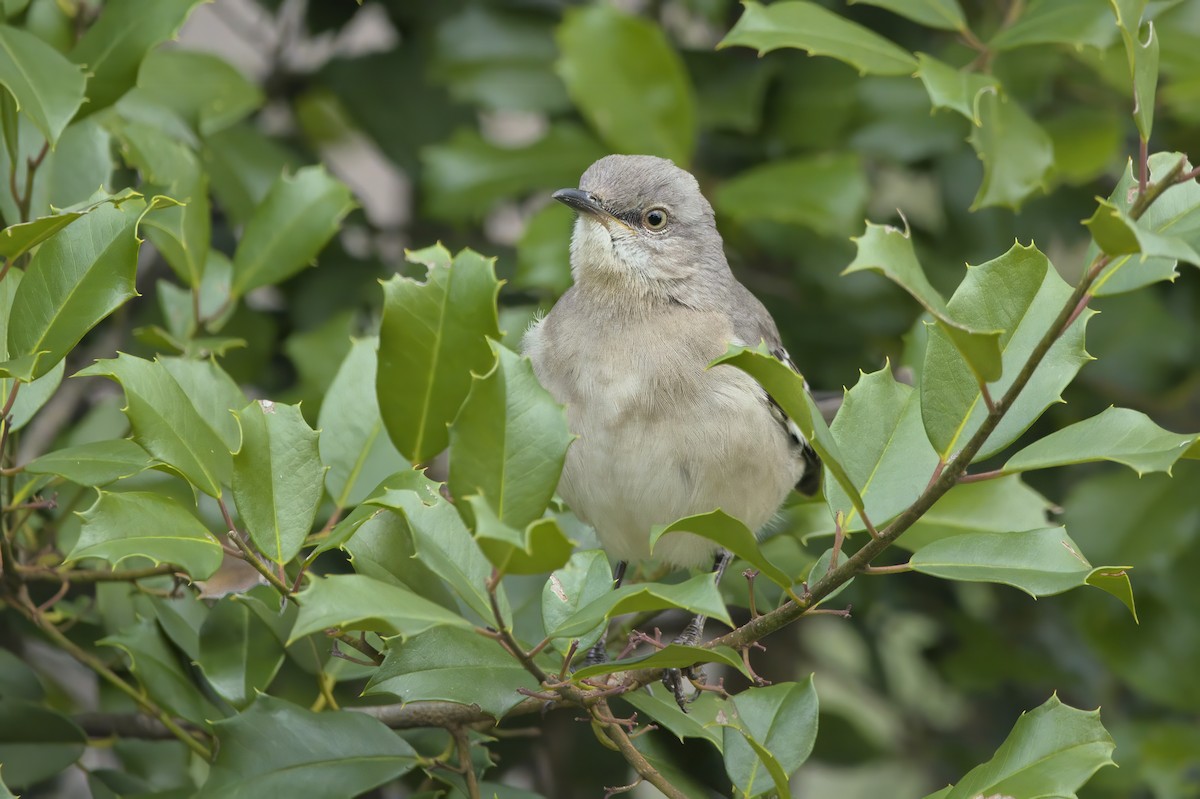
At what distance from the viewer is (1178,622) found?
3971 millimetres

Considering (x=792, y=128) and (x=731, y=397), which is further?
(x=792, y=128)

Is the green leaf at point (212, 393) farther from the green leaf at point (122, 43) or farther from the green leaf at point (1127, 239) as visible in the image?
the green leaf at point (1127, 239)

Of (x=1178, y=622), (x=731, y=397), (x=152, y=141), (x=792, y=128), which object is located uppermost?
(x=152, y=141)

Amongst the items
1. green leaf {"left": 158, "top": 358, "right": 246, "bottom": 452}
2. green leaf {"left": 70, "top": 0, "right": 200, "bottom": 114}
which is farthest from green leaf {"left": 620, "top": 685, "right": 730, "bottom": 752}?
green leaf {"left": 70, "top": 0, "right": 200, "bottom": 114}

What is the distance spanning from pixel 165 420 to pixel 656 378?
1.25 meters

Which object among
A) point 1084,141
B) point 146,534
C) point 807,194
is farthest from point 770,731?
point 1084,141

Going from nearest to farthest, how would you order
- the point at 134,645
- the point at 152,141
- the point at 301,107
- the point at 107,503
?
the point at 107,503, the point at 134,645, the point at 152,141, the point at 301,107

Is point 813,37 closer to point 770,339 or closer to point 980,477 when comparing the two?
point 770,339

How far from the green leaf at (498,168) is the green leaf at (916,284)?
2.19 m

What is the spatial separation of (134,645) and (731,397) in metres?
1.42

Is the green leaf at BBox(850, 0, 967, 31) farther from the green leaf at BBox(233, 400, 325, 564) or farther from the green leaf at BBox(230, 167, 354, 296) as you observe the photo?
the green leaf at BBox(233, 400, 325, 564)

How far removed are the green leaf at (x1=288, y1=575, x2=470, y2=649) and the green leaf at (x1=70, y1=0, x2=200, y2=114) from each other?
143 cm

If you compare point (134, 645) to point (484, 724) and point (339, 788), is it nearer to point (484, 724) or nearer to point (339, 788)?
point (339, 788)

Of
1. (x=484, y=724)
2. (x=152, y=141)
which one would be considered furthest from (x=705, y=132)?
(x=484, y=724)
